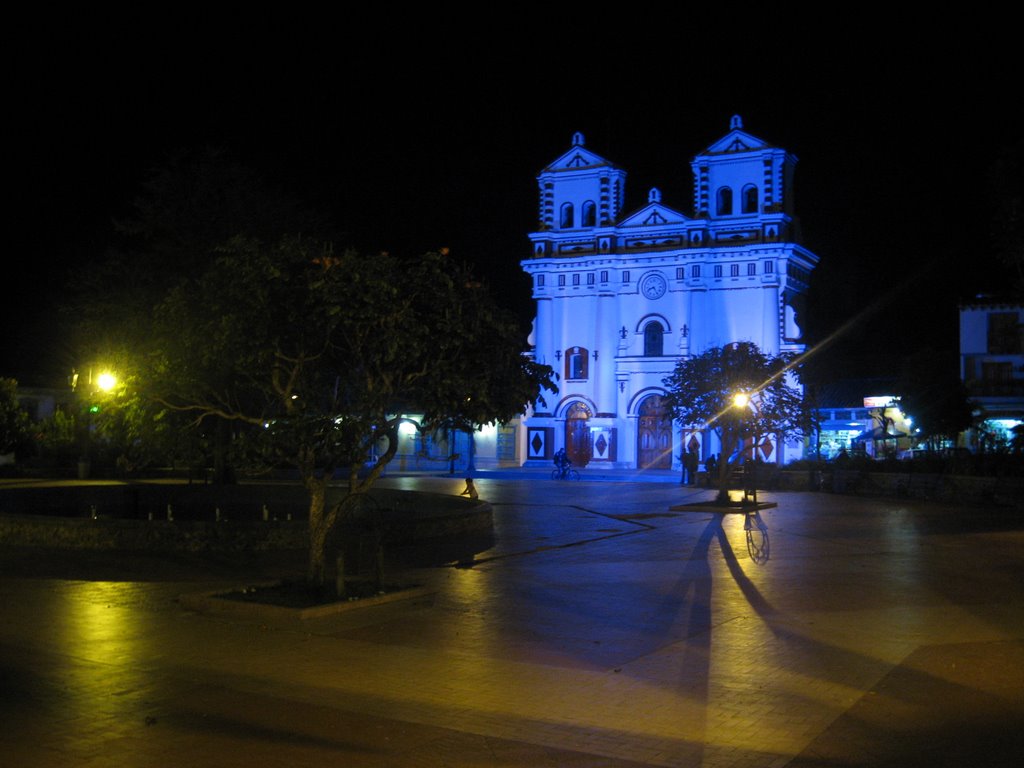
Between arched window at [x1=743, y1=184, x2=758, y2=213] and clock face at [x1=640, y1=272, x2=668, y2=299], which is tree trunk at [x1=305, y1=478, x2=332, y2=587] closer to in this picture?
clock face at [x1=640, y1=272, x2=668, y2=299]

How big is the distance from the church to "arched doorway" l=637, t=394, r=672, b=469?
0.20 ft

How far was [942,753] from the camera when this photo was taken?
685 cm

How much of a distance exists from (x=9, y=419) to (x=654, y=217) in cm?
3229

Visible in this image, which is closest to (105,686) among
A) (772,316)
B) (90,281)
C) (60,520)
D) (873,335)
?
(60,520)

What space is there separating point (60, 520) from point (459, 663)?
33.6 feet

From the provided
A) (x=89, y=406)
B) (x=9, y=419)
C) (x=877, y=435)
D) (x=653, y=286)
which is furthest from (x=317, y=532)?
(x=653, y=286)

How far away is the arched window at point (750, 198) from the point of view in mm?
54688

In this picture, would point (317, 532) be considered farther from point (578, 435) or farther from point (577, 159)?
point (577, 159)

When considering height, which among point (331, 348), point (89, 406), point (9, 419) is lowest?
point (9, 419)

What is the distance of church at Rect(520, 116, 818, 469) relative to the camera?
54.2m

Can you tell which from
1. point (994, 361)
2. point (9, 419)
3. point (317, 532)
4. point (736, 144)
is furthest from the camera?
point (736, 144)

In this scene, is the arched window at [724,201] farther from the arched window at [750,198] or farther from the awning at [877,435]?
the awning at [877,435]

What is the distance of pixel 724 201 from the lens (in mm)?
55531

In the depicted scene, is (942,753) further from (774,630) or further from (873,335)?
(873,335)
